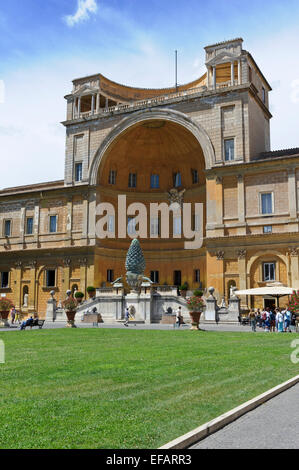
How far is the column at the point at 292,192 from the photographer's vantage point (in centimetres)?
3672

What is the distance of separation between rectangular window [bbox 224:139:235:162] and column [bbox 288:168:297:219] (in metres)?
5.21

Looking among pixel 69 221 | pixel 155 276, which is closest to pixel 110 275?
pixel 155 276

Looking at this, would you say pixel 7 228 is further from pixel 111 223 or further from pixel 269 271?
pixel 269 271

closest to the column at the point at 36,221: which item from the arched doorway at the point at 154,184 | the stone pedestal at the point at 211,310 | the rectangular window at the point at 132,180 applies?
the arched doorway at the point at 154,184

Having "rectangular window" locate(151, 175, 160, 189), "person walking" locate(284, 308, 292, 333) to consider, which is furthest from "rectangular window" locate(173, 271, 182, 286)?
"person walking" locate(284, 308, 292, 333)

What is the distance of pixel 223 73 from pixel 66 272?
2524 cm

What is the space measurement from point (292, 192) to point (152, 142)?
16903 millimetres

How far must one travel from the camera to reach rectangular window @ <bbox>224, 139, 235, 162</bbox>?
39.8 m

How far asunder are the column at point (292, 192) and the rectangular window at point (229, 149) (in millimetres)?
5211

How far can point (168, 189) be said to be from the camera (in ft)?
161

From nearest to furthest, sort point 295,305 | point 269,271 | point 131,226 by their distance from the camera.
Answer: point 295,305
point 269,271
point 131,226

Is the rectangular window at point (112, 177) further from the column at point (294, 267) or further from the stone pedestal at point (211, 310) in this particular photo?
the column at point (294, 267)

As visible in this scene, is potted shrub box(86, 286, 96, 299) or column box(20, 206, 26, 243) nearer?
potted shrub box(86, 286, 96, 299)

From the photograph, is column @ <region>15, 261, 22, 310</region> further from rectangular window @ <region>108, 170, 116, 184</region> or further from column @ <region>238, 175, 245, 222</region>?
column @ <region>238, 175, 245, 222</region>
